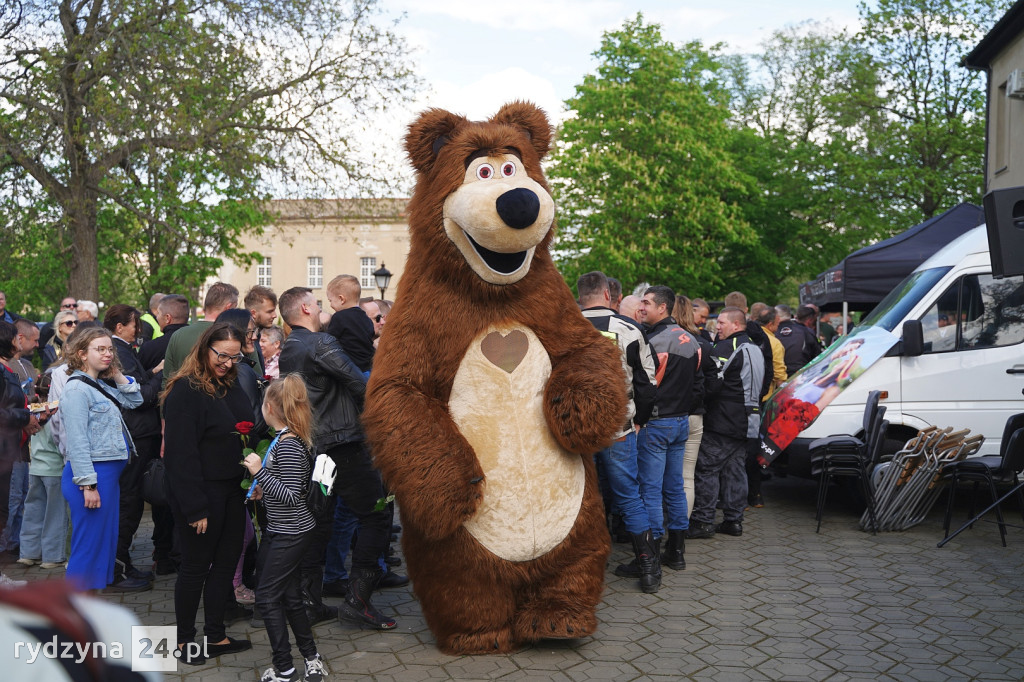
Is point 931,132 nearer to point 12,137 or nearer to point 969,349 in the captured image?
point 969,349

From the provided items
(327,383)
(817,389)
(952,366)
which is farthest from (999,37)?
(327,383)

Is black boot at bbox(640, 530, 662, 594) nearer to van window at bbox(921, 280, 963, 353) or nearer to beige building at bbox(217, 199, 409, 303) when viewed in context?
van window at bbox(921, 280, 963, 353)

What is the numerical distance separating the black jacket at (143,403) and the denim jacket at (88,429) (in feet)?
1.46

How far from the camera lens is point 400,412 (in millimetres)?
4391

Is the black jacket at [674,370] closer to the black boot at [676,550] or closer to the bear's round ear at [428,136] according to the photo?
the black boot at [676,550]

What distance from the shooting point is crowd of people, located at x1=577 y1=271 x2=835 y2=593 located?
5730mm

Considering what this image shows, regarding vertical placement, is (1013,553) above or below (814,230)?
below

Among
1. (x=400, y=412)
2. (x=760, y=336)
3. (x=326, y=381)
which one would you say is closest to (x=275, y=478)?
(x=400, y=412)

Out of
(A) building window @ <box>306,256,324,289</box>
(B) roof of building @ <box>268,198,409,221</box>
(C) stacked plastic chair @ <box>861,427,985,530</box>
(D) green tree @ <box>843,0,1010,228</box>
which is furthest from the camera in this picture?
(A) building window @ <box>306,256,324,289</box>

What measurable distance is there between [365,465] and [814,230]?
2677 cm

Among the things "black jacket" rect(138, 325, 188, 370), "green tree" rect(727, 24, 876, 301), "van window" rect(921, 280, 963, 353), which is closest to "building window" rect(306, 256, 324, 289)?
"green tree" rect(727, 24, 876, 301)

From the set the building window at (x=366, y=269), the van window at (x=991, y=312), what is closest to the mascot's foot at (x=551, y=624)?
the van window at (x=991, y=312)

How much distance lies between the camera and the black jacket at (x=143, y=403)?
19.5 ft

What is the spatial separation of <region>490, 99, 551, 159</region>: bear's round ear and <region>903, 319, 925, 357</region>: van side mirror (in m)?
4.28
